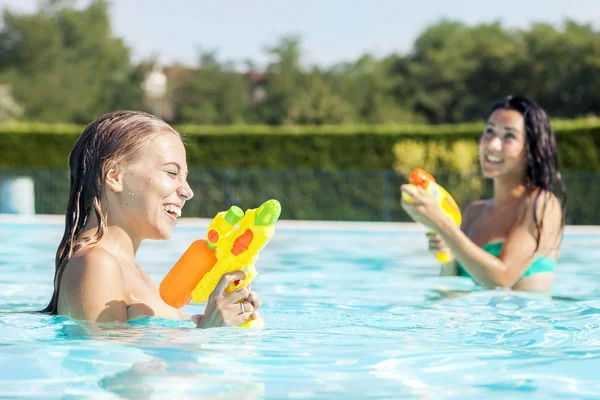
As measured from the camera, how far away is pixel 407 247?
10344mm

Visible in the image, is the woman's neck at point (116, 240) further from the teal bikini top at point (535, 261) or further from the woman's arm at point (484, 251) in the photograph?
the teal bikini top at point (535, 261)

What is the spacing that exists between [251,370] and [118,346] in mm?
500

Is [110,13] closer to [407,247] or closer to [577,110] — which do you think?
[577,110]

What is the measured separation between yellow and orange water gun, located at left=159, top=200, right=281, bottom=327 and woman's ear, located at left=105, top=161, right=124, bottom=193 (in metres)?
0.40

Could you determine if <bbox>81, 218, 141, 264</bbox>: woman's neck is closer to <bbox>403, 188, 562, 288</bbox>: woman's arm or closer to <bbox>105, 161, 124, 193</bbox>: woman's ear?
<bbox>105, 161, 124, 193</bbox>: woman's ear

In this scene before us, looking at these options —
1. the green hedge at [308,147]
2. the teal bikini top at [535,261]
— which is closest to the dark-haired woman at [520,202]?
the teal bikini top at [535,261]

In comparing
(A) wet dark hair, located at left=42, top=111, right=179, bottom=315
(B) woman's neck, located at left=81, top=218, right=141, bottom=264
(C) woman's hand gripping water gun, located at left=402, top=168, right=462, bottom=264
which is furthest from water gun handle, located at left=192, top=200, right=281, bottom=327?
(C) woman's hand gripping water gun, located at left=402, top=168, right=462, bottom=264

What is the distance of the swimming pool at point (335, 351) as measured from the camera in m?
2.68

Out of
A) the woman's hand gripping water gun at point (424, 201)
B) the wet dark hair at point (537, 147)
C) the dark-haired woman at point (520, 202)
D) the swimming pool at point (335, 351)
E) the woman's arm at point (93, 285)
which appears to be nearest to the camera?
the swimming pool at point (335, 351)

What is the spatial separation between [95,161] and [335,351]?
43.7 inches

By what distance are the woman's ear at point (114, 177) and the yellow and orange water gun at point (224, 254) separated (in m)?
0.40

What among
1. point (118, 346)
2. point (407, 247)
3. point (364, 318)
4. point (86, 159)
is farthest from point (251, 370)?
point (407, 247)

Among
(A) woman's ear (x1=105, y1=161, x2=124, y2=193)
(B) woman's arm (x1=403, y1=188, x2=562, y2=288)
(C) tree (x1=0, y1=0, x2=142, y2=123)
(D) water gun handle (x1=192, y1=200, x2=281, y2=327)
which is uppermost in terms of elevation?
(C) tree (x1=0, y1=0, x2=142, y2=123)

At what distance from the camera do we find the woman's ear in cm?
305
